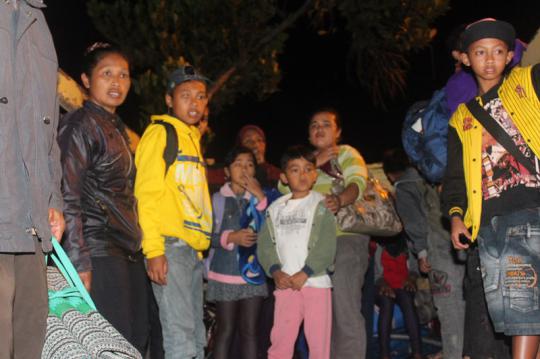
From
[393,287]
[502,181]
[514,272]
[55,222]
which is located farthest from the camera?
[393,287]

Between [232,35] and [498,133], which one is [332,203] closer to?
[498,133]

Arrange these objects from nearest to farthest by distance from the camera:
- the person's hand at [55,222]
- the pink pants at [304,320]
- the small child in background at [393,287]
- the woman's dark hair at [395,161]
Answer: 1. the person's hand at [55,222]
2. the pink pants at [304,320]
3. the small child in background at [393,287]
4. the woman's dark hair at [395,161]

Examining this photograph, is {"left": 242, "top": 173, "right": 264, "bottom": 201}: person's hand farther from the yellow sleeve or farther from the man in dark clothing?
the man in dark clothing

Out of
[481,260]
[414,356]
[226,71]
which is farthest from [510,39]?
[226,71]

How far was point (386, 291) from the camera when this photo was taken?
7637mm

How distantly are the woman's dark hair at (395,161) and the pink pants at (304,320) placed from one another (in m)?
2.28

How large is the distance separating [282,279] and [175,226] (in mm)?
1143

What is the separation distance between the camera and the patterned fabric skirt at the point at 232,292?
5828 millimetres

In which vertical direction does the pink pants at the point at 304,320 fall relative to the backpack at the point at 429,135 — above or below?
below

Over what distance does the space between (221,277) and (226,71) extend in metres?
6.05

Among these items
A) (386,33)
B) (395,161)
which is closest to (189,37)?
(386,33)

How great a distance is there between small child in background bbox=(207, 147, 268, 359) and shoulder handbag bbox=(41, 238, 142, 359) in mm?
2703

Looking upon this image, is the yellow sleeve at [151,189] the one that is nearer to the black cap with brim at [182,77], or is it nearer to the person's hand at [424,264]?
the black cap with brim at [182,77]

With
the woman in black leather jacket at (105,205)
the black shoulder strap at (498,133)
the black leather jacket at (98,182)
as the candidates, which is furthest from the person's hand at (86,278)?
the black shoulder strap at (498,133)
